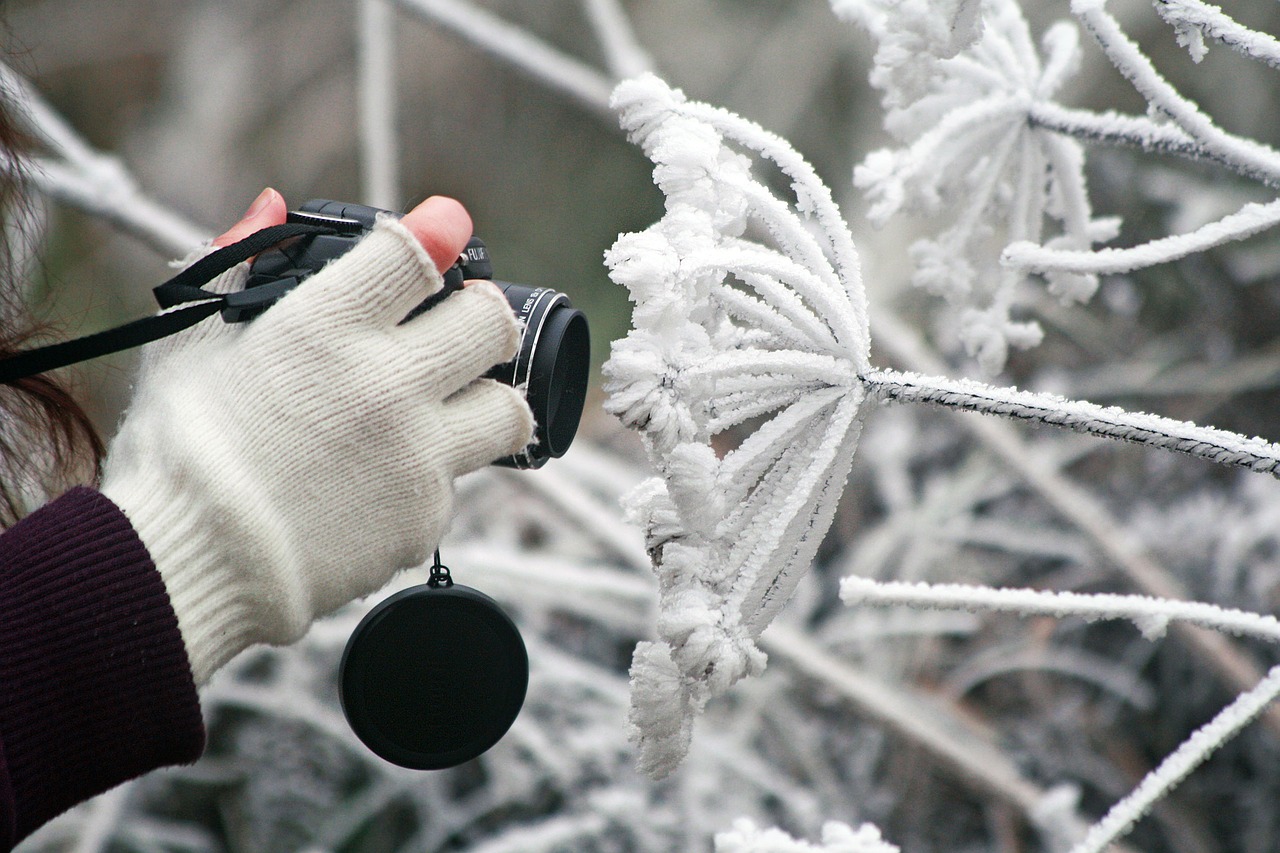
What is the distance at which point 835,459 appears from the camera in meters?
0.54

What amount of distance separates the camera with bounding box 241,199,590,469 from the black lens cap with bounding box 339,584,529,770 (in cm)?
10

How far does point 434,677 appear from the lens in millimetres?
670

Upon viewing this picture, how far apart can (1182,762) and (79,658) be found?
549mm

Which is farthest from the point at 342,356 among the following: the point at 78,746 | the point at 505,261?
the point at 505,261

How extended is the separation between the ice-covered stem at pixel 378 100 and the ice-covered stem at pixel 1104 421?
0.86 meters

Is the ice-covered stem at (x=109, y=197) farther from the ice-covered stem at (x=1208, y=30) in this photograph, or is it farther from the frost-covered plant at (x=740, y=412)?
the ice-covered stem at (x=1208, y=30)

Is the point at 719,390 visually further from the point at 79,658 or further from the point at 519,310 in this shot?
the point at 79,658

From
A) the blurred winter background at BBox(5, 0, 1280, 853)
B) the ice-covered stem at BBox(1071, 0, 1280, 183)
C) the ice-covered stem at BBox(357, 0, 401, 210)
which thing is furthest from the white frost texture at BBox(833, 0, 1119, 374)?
the ice-covered stem at BBox(357, 0, 401, 210)

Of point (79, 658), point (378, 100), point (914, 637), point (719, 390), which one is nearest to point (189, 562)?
point (79, 658)

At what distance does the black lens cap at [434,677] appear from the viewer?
657 mm

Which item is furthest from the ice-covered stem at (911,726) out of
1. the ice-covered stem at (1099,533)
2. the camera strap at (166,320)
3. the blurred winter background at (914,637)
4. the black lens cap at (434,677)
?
the camera strap at (166,320)

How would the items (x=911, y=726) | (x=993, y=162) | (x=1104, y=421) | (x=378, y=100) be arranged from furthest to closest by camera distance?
1. (x=378, y=100)
2. (x=911, y=726)
3. (x=993, y=162)
4. (x=1104, y=421)

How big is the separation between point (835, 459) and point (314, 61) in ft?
8.76

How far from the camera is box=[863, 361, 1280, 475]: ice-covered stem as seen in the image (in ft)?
1.57
